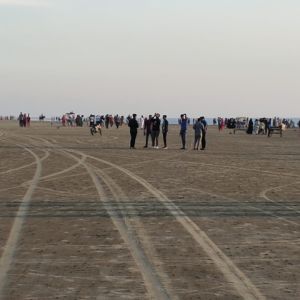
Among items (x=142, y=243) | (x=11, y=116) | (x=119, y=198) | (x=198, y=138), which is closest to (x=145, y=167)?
(x=119, y=198)

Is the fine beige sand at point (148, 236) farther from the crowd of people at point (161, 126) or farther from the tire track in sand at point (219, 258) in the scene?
the crowd of people at point (161, 126)

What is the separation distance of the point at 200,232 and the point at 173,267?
1.96 m

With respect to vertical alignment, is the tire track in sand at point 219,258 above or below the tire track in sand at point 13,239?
above

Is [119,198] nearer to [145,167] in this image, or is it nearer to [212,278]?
[212,278]

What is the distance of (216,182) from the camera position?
14.8 metres

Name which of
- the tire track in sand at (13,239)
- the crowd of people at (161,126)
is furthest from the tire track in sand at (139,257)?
the crowd of people at (161,126)

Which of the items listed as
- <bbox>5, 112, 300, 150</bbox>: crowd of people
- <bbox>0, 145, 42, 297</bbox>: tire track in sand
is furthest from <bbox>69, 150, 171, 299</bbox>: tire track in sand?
<bbox>5, 112, 300, 150</bbox>: crowd of people

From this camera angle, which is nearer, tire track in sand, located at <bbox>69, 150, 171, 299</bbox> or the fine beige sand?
tire track in sand, located at <bbox>69, 150, 171, 299</bbox>

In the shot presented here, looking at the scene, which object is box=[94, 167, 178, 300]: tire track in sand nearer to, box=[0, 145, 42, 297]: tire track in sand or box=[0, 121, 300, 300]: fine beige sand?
box=[0, 121, 300, 300]: fine beige sand

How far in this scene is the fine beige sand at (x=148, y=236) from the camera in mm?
5695

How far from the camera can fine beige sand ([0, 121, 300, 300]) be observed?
224 inches

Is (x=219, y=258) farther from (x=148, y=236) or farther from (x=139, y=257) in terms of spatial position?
(x=148, y=236)

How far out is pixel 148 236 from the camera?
7.99 meters

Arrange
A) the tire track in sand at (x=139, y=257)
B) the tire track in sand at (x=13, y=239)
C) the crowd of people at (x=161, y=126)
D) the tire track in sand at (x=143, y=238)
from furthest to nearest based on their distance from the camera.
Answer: the crowd of people at (x=161, y=126) → the tire track in sand at (x=13, y=239) → the tire track in sand at (x=143, y=238) → the tire track in sand at (x=139, y=257)
